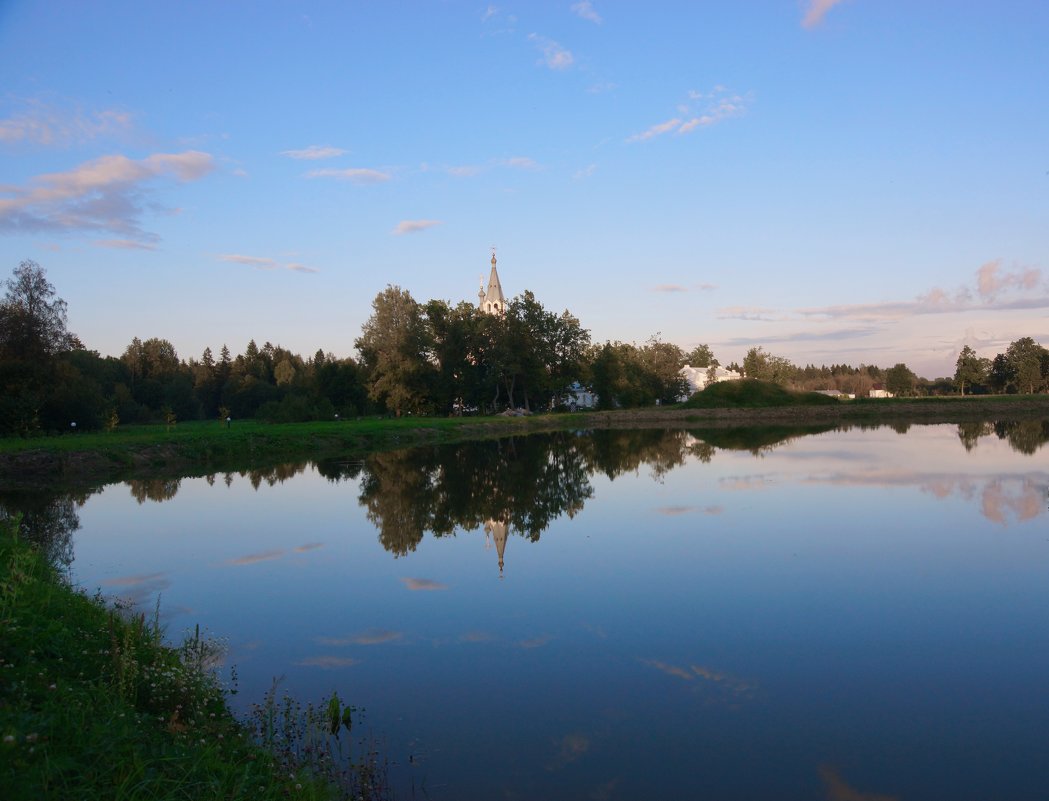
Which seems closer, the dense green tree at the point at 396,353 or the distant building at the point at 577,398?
the dense green tree at the point at 396,353

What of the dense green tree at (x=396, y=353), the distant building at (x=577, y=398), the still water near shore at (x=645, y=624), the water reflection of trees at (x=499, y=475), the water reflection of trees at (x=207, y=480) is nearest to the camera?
the still water near shore at (x=645, y=624)

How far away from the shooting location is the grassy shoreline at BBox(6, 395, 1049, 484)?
105ft

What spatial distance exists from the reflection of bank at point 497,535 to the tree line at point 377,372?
31.0 metres

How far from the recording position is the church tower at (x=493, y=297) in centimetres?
9831

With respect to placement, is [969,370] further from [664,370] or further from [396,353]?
[396,353]

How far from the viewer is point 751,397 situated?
8212 centimetres

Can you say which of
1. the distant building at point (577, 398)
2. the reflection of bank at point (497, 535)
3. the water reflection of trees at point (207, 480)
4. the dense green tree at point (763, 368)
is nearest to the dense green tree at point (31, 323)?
the water reflection of trees at point (207, 480)

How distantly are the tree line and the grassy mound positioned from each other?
31.1ft

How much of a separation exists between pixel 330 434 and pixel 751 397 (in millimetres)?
50906

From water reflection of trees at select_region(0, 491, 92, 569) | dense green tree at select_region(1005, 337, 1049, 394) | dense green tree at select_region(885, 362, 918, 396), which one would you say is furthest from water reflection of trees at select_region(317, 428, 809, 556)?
dense green tree at select_region(885, 362, 918, 396)

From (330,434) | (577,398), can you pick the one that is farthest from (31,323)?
(577,398)

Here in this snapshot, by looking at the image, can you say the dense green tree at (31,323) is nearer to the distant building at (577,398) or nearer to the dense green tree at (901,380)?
the distant building at (577,398)

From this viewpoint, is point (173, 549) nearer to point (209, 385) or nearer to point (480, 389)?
point (480, 389)

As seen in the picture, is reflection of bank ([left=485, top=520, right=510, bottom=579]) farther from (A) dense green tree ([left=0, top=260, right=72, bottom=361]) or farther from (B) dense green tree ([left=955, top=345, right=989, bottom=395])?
(B) dense green tree ([left=955, top=345, right=989, bottom=395])
